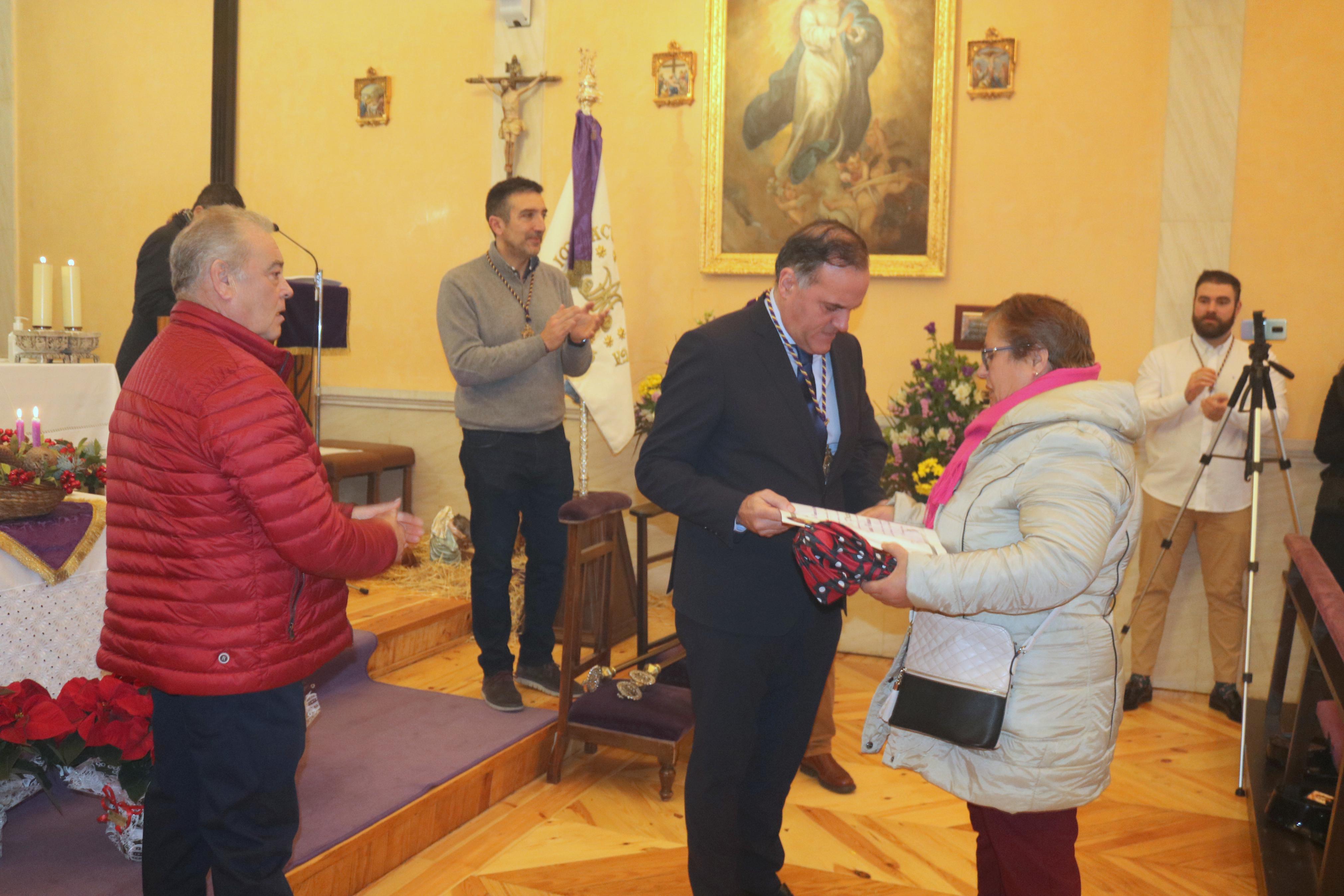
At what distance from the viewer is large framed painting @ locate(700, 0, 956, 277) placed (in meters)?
5.21

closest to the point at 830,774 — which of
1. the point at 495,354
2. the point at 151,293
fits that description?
the point at 495,354

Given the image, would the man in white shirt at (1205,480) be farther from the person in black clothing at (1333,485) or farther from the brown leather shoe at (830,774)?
the brown leather shoe at (830,774)

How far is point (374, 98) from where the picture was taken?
632 centimetres

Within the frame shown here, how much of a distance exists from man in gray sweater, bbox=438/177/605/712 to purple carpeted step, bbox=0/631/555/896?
0.22 metres

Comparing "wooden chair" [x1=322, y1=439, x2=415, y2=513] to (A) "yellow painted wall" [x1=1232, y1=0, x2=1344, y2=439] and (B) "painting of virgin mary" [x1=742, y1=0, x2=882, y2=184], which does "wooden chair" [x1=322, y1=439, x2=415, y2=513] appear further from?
(A) "yellow painted wall" [x1=1232, y1=0, x2=1344, y2=439]

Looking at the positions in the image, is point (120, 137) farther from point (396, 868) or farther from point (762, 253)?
point (396, 868)

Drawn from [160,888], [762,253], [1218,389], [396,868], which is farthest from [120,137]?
[1218,389]

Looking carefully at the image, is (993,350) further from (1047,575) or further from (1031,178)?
(1031,178)

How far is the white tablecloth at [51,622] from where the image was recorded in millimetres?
2799

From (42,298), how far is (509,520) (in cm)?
179

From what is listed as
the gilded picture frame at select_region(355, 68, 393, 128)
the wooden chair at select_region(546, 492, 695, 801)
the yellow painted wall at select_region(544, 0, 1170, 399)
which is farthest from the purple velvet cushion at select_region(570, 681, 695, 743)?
the gilded picture frame at select_region(355, 68, 393, 128)

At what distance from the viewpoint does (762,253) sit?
5.54 metres

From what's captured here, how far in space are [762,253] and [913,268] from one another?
800mm

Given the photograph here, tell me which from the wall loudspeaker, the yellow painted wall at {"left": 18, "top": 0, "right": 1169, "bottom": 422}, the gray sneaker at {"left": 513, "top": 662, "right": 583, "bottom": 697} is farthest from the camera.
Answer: the wall loudspeaker
